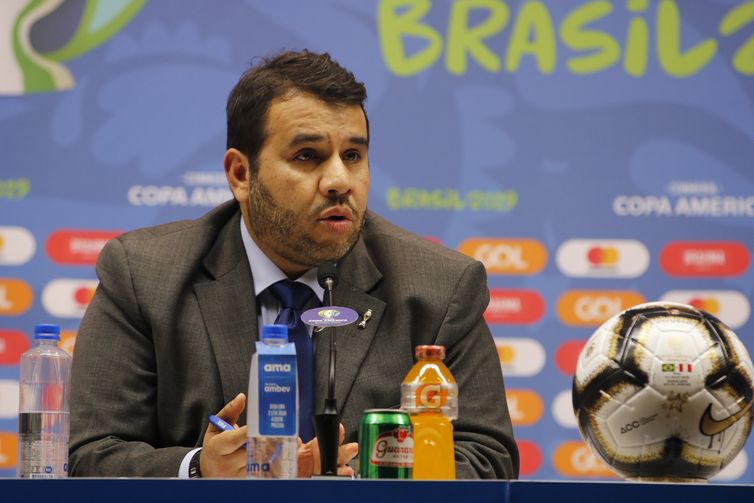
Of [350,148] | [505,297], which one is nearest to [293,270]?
[350,148]

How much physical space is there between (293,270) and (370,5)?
1.49 m

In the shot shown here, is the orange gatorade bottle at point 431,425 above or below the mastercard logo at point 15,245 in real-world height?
below

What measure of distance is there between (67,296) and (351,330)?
157 cm

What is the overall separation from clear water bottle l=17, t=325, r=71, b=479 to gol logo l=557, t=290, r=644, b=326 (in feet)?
6.62

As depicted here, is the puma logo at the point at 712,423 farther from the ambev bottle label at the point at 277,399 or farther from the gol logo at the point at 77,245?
the gol logo at the point at 77,245

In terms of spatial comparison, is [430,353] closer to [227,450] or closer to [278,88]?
[227,450]

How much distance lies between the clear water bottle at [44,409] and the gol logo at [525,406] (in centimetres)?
189

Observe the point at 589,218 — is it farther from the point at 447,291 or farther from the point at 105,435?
the point at 105,435

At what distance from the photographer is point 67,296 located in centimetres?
384

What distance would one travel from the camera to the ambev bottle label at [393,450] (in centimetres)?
172

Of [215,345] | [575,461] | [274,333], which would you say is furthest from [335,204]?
[575,461]

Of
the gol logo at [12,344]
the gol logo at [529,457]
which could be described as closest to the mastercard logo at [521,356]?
the gol logo at [529,457]

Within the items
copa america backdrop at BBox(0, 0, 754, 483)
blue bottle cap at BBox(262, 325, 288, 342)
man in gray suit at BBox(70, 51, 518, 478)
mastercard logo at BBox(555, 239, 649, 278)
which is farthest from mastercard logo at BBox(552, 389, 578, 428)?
blue bottle cap at BBox(262, 325, 288, 342)

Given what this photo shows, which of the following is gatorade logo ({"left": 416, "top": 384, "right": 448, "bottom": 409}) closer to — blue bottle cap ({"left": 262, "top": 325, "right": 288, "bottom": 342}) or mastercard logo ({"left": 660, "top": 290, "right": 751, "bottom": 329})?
blue bottle cap ({"left": 262, "top": 325, "right": 288, "bottom": 342})
